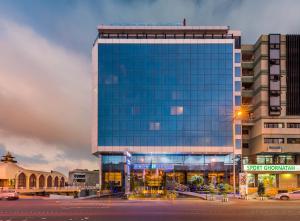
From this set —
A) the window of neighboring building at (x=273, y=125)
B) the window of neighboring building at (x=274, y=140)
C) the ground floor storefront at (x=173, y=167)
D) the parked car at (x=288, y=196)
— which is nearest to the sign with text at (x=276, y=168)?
the ground floor storefront at (x=173, y=167)

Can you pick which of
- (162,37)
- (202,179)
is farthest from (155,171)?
(162,37)

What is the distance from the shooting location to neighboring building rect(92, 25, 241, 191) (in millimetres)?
110875

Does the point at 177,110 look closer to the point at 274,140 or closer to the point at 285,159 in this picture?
the point at 274,140

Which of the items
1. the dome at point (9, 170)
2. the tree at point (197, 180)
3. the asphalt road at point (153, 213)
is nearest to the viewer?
the asphalt road at point (153, 213)

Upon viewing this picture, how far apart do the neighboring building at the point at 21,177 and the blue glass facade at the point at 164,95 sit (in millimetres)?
35747

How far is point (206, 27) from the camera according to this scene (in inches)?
4569

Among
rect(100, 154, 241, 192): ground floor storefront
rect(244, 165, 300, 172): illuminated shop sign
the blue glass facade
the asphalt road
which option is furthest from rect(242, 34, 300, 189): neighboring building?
the asphalt road

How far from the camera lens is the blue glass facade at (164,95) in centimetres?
11088

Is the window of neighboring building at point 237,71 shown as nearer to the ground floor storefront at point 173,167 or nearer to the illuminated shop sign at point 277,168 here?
the ground floor storefront at point 173,167

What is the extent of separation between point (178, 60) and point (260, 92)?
20677 mm

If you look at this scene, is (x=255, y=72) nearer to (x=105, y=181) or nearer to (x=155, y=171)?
(x=155, y=171)

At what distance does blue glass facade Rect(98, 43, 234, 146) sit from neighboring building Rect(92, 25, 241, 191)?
23cm

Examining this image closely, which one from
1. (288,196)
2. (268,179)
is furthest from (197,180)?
(288,196)

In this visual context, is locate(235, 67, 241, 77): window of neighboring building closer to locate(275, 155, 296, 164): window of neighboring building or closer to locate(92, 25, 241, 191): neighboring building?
locate(92, 25, 241, 191): neighboring building
